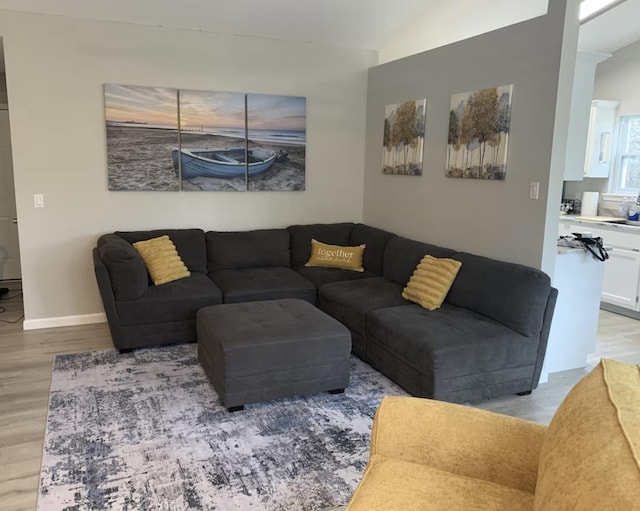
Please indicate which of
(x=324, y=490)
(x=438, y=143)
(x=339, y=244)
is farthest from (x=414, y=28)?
(x=324, y=490)

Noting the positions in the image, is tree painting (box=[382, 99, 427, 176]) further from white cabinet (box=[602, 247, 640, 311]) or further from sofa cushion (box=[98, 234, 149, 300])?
sofa cushion (box=[98, 234, 149, 300])

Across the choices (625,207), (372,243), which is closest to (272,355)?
(372,243)

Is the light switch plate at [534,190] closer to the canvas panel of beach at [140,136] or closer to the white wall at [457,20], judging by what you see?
the white wall at [457,20]

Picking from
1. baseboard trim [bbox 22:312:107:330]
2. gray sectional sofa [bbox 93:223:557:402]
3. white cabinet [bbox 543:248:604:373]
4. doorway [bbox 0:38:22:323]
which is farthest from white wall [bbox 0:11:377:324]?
white cabinet [bbox 543:248:604:373]

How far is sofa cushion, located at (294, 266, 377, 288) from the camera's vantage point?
4.52 meters

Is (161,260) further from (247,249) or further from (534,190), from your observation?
(534,190)

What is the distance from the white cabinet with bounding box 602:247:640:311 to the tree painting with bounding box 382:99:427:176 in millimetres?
2307

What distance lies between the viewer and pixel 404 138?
4762mm

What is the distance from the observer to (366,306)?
376cm

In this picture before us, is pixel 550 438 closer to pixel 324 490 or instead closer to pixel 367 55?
pixel 324 490

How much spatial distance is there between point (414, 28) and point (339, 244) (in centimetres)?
212

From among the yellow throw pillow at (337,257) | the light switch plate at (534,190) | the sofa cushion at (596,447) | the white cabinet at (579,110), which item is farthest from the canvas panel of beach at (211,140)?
the sofa cushion at (596,447)

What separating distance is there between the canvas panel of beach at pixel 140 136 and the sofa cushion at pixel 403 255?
206 cm

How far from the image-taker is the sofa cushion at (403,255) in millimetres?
4113
